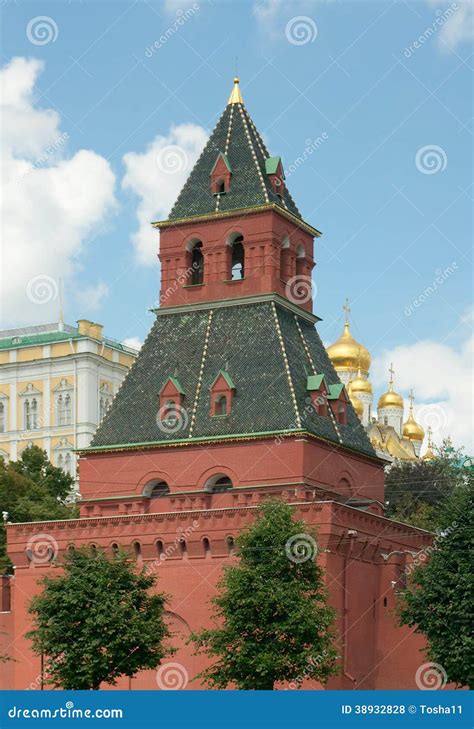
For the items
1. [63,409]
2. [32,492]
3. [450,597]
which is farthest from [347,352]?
[450,597]

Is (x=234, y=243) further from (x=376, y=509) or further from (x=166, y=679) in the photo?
(x=166, y=679)

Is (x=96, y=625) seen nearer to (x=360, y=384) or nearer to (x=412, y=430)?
(x=360, y=384)

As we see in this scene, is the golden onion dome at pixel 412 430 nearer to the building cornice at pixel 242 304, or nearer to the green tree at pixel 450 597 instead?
the building cornice at pixel 242 304

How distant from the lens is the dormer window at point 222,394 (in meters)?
57.3

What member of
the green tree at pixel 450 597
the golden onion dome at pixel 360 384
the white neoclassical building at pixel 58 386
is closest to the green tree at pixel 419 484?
the white neoclassical building at pixel 58 386

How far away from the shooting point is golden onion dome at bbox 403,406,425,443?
131250 millimetres

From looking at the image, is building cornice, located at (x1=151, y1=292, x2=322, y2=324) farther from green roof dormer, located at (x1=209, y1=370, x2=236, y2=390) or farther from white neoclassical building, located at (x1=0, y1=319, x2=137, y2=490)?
white neoclassical building, located at (x1=0, y1=319, x2=137, y2=490)

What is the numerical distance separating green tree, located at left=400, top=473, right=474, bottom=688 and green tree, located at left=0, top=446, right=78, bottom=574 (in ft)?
68.5

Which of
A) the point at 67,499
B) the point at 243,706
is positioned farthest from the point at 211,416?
the point at 67,499

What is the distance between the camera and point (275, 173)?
6125 centimetres

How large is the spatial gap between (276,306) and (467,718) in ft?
64.7

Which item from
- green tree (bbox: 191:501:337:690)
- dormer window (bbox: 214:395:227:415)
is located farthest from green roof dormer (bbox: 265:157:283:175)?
green tree (bbox: 191:501:337:690)

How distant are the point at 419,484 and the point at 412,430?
4232 cm

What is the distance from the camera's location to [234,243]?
201 feet
